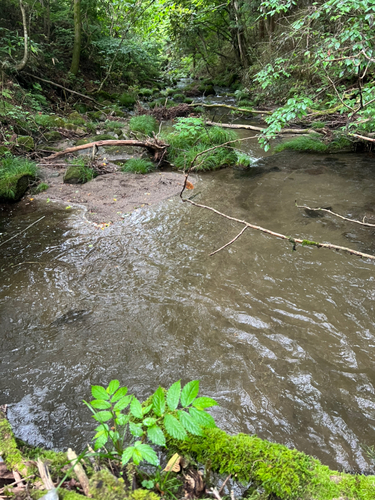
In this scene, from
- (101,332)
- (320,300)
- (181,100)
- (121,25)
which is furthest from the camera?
(181,100)

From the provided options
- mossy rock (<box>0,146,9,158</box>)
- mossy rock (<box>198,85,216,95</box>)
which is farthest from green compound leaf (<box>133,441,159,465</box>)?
mossy rock (<box>198,85,216,95</box>)

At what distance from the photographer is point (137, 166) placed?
292 inches

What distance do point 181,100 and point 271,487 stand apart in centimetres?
1780

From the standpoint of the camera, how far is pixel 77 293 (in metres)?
3.59

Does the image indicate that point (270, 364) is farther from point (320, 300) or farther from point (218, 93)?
point (218, 93)

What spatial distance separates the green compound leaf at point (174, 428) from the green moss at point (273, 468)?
380 mm

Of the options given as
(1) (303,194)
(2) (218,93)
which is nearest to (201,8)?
(2) (218,93)

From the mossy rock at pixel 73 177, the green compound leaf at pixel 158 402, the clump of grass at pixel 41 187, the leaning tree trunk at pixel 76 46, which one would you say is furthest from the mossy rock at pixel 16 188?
the leaning tree trunk at pixel 76 46

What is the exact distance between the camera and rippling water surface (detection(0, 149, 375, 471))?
2.22 metres

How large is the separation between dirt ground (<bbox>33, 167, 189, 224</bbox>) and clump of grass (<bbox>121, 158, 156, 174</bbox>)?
18cm

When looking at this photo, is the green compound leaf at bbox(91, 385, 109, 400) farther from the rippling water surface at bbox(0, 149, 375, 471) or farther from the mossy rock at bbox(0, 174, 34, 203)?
the mossy rock at bbox(0, 174, 34, 203)

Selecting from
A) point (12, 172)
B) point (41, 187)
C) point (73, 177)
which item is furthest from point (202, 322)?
point (12, 172)

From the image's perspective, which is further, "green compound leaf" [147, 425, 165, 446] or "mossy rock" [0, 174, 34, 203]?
"mossy rock" [0, 174, 34, 203]

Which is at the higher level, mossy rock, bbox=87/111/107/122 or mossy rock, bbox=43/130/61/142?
mossy rock, bbox=87/111/107/122
